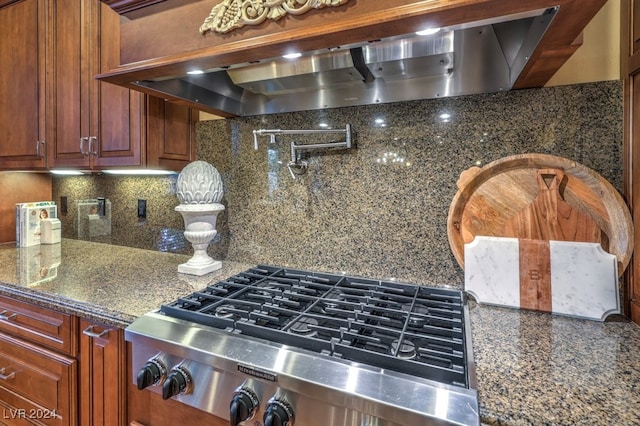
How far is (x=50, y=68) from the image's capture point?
153 centimetres

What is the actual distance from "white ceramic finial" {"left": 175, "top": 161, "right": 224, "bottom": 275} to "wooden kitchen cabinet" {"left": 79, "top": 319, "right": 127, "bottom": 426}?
38 cm

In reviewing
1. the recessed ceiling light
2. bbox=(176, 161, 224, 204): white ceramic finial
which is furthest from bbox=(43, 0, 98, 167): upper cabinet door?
the recessed ceiling light

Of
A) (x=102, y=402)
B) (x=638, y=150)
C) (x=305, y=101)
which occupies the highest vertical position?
(x=305, y=101)

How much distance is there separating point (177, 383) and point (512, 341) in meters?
0.81

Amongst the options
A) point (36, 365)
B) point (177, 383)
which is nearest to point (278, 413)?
point (177, 383)

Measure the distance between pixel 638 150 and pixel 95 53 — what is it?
2.06 m

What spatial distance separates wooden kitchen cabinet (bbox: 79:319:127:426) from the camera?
922 mm

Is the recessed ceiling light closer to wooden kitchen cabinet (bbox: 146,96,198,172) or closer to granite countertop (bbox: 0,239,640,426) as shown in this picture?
granite countertop (bbox: 0,239,640,426)

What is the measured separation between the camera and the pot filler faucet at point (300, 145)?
1179 mm

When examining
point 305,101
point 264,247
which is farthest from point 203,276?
point 305,101

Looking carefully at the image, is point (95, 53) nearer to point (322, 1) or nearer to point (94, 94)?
point (94, 94)

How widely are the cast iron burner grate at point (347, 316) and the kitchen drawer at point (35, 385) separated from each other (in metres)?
0.53

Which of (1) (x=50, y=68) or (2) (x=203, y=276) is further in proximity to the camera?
(1) (x=50, y=68)

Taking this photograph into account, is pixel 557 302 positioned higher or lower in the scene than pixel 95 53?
lower
